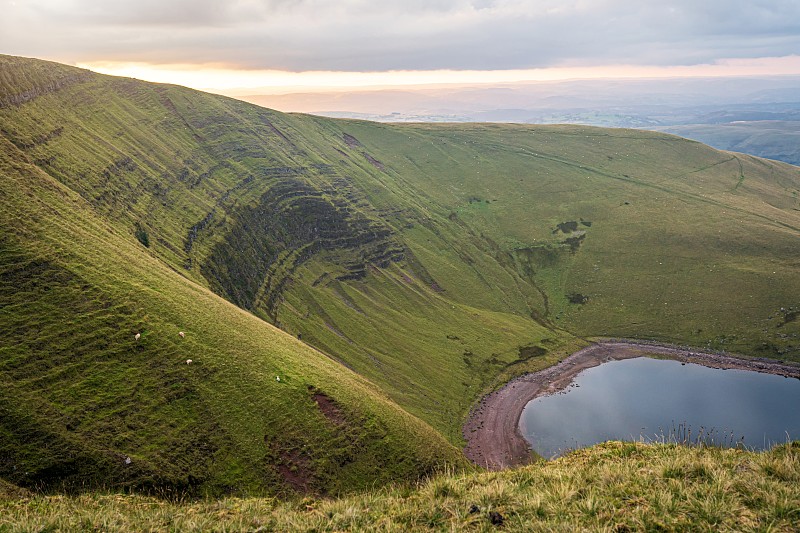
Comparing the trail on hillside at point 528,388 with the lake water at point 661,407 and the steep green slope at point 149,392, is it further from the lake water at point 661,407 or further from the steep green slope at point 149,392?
the steep green slope at point 149,392

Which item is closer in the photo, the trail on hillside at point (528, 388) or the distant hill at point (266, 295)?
the distant hill at point (266, 295)

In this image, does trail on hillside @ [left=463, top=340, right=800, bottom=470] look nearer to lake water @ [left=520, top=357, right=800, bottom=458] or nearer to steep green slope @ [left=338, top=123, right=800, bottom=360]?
lake water @ [left=520, top=357, right=800, bottom=458]

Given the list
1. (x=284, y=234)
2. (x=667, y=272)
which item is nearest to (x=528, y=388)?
(x=284, y=234)

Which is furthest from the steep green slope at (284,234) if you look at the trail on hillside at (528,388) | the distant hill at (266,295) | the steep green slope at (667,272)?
the steep green slope at (667,272)

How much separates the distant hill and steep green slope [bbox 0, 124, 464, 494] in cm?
22

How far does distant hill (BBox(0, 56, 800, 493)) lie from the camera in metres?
44.5

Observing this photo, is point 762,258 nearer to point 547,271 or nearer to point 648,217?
point 648,217

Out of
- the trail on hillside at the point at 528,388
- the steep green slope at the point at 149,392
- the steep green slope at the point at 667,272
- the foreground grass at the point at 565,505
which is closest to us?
the foreground grass at the point at 565,505

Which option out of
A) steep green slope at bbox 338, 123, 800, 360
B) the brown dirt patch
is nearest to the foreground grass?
the brown dirt patch

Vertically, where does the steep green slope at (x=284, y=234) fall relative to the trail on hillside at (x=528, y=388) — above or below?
above

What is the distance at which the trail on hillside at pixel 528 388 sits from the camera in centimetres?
8998

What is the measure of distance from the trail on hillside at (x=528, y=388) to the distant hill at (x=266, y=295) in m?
4.17

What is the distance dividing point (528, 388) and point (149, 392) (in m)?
92.1

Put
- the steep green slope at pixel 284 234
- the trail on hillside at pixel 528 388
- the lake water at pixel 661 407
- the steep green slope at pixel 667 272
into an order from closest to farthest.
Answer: the trail on hillside at pixel 528 388 < the lake water at pixel 661 407 < the steep green slope at pixel 284 234 < the steep green slope at pixel 667 272
